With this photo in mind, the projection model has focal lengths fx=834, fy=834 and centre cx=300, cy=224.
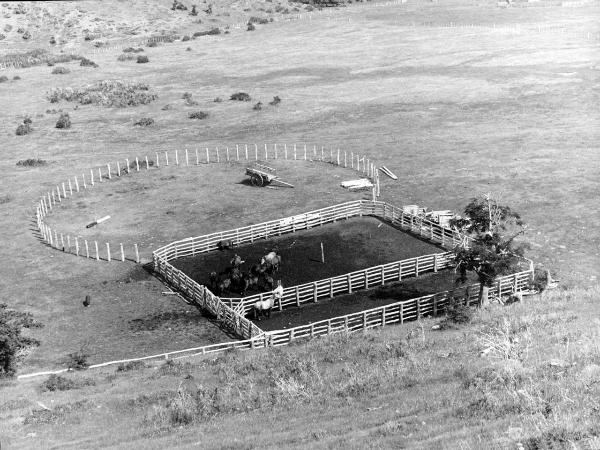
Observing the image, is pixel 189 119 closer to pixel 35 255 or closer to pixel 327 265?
pixel 35 255

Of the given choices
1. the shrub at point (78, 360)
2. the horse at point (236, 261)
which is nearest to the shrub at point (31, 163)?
the horse at point (236, 261)

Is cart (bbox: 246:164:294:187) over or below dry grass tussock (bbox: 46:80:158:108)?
over

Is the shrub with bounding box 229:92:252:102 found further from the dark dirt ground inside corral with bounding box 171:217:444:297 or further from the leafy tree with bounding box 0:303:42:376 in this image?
the leafy tree with bounding box 0:303:42:376

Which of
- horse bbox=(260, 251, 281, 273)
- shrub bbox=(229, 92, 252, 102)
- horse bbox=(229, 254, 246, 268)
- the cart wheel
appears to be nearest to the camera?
horse bbox=(229, 254, 246, 268)

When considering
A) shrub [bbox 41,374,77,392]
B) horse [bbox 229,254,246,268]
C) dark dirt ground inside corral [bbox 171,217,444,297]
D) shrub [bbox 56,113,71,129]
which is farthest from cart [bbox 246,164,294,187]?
shrub [bbox 56,113,71,129]

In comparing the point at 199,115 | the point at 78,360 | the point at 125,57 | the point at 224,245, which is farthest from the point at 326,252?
the point at 125,57

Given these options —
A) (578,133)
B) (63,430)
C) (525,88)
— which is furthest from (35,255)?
(525,88)

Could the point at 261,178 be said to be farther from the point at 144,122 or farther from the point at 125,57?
the point at 125,57
